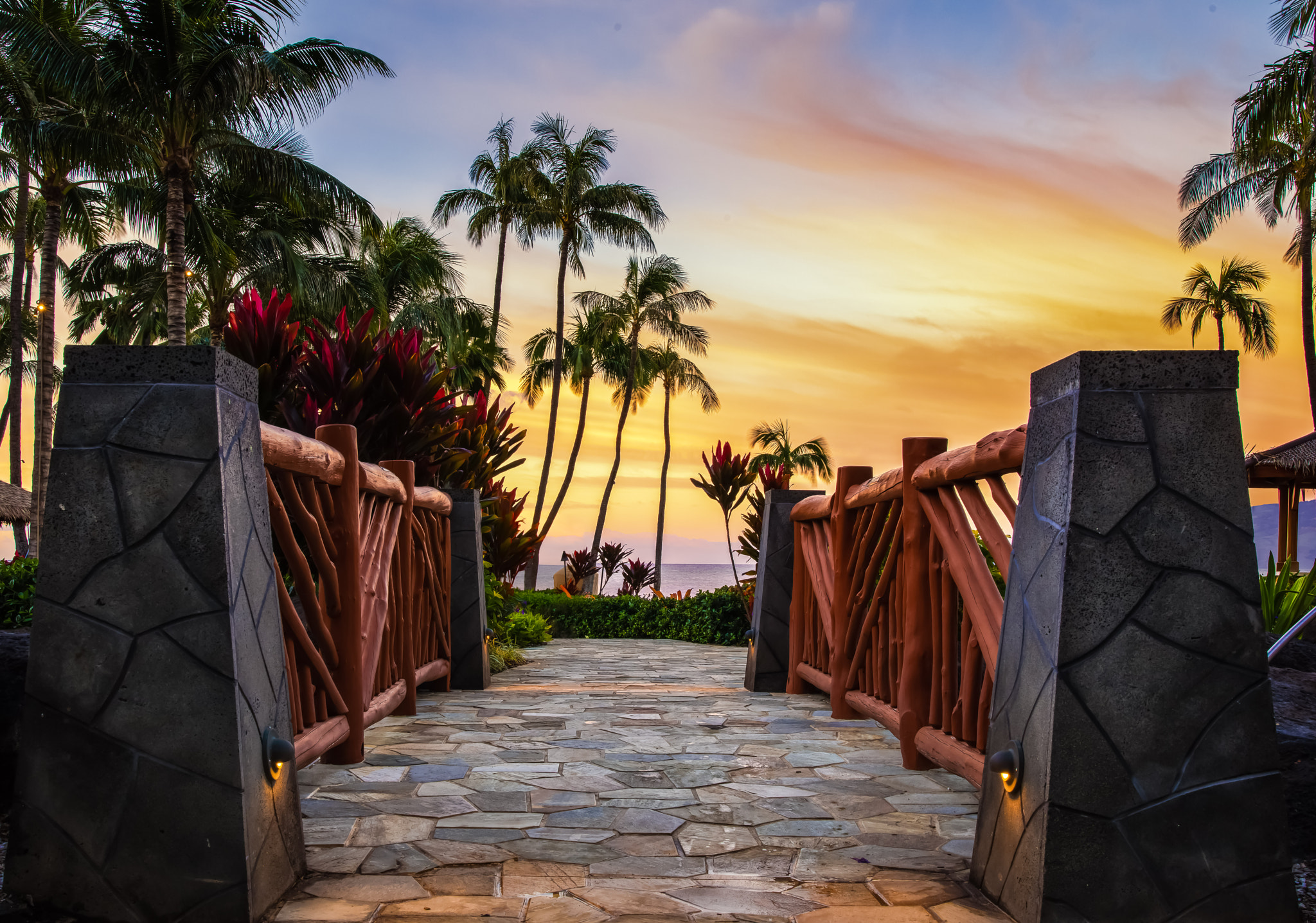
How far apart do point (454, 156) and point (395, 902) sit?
97.5 ft

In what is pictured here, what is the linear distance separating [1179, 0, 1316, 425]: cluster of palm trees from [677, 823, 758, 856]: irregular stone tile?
56.0 ft

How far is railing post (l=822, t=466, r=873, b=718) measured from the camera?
5066mm

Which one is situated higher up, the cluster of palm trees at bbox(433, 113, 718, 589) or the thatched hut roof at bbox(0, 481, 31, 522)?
the cluster of palm trees at bbox(433, 113, 718, 589)

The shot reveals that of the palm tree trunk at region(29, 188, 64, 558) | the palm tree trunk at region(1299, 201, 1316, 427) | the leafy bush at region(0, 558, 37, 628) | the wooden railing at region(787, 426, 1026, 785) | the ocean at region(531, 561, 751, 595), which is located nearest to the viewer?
the wooden railing at region(787, 426, 1026, 785)

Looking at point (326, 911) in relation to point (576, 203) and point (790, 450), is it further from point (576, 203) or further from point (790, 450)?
point (790, 450)

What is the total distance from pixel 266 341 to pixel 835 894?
14.1 feet

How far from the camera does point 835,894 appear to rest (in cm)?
232

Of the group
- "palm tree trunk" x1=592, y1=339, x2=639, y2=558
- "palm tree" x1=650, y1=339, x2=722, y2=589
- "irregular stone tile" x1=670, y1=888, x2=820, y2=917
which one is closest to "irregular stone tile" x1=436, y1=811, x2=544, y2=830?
"irregular stone tile" x1=670, y1=888, x2=820, y2=917

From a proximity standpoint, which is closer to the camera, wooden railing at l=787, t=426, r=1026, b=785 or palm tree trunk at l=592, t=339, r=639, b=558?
wooden railing at l=787, t=426, r=1026, b=785

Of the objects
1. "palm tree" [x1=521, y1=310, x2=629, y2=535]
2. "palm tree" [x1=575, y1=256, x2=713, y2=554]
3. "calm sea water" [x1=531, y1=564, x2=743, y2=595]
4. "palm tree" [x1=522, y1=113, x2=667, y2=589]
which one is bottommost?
"calm sea water" [x1=531, y1=564, x2=743, y2=595]

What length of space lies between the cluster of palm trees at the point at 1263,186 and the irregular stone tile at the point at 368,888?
17946 mm

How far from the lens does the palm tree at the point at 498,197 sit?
2820 centimetres

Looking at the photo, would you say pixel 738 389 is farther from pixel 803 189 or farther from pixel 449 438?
pixel 449 438

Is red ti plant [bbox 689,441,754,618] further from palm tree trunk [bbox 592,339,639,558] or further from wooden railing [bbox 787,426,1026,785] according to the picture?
palm tree trunk [bbox 592,339,639,558]
